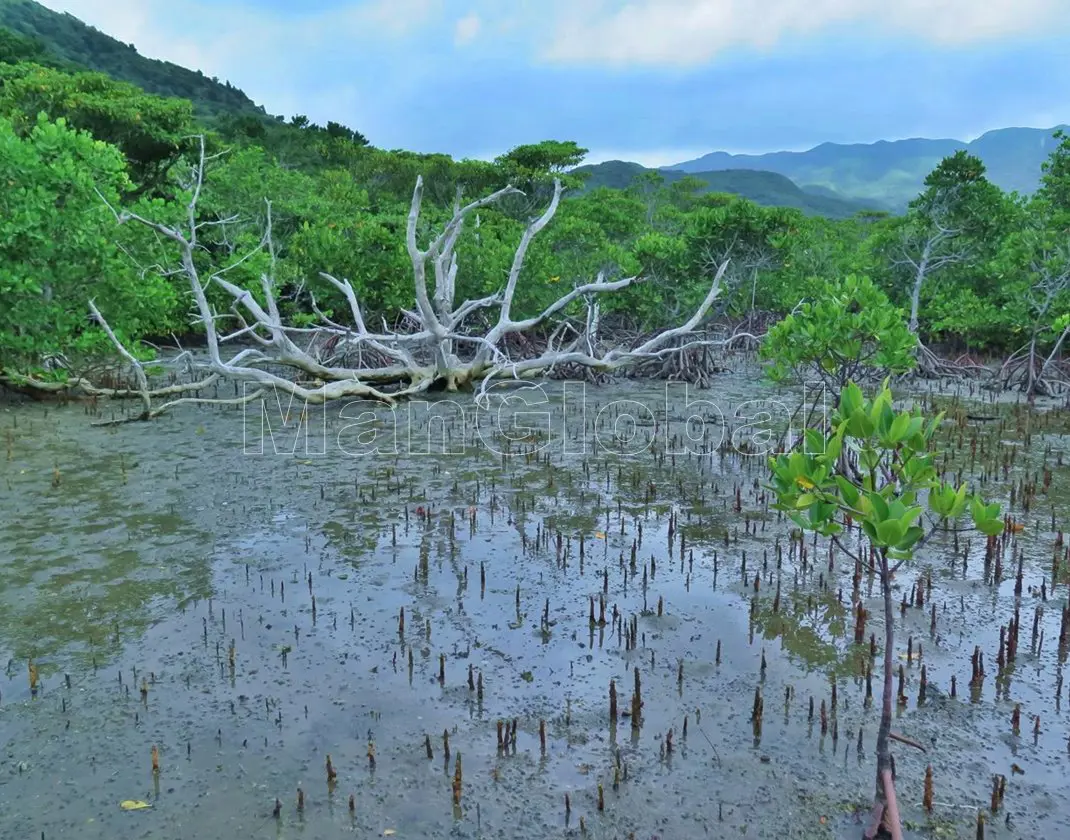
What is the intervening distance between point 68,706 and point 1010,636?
4066 millimetres

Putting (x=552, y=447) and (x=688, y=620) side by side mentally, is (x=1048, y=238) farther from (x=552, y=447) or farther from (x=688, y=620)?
(x=688, y=620)

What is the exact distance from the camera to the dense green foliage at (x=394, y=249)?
873 cm

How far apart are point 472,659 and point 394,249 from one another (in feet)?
34.7

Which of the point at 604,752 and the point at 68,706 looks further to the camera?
the point at 68,706

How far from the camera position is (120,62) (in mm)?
37938

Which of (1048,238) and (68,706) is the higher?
(1048,238)

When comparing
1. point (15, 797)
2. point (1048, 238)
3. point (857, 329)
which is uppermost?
point (1048, 238)

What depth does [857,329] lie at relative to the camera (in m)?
5.49

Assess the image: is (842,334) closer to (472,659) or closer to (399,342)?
(472,659)

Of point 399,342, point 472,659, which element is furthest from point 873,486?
point 399,342

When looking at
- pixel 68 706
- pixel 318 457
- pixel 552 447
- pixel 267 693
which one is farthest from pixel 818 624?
pixel 318 457

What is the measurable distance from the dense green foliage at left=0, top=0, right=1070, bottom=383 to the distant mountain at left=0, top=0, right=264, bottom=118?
63.0ft

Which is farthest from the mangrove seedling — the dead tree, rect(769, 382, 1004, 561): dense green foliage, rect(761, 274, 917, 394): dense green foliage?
the dead tree

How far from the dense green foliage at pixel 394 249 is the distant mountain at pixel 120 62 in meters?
19.2
